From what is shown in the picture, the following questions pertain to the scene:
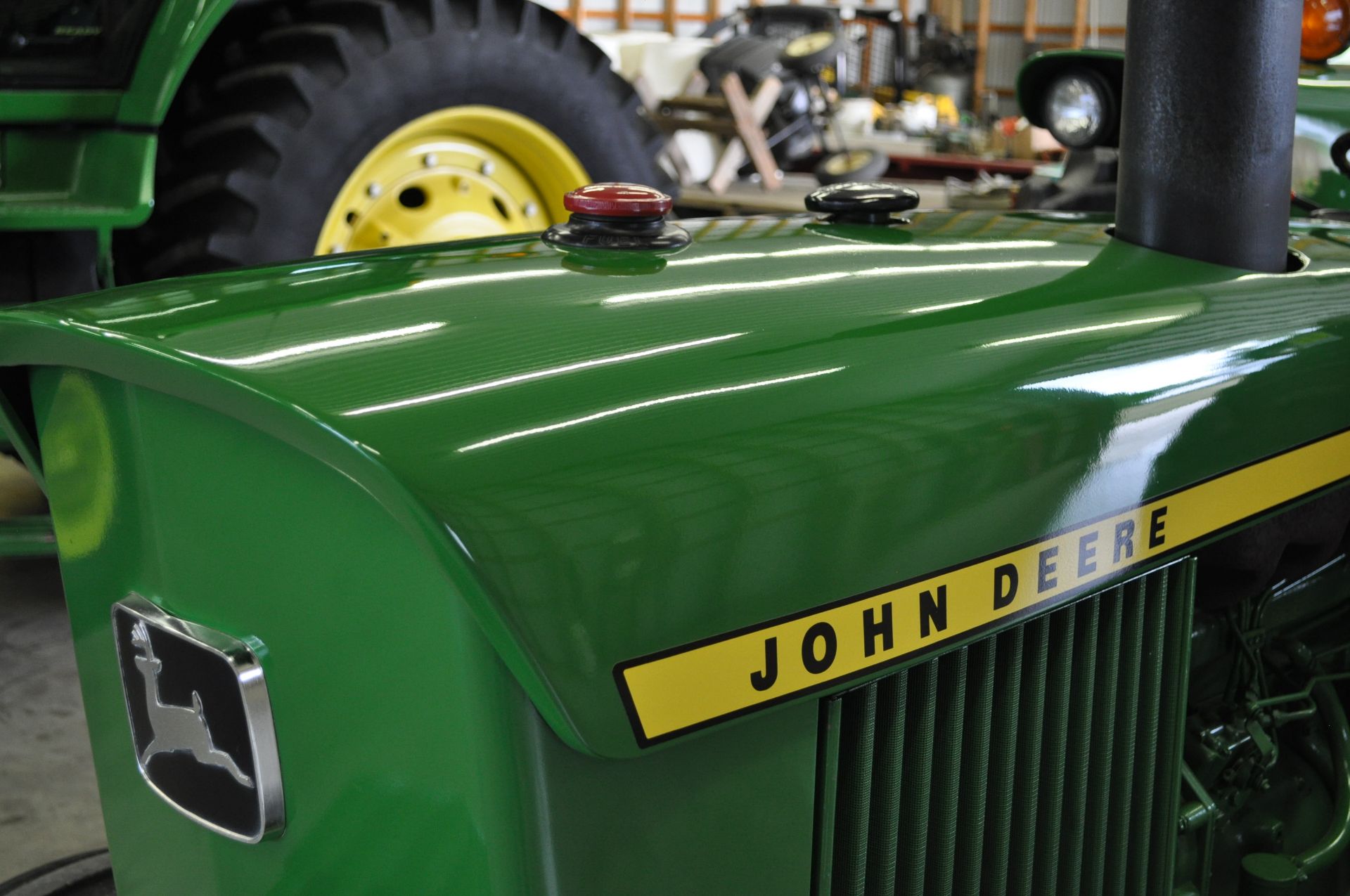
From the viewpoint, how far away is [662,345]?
0.76 m

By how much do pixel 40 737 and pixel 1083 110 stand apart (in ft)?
6.13

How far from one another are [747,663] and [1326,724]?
0.96 m

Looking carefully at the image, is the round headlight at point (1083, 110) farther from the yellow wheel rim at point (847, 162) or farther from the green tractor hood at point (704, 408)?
the yellow wheel rim at point (847, 162)

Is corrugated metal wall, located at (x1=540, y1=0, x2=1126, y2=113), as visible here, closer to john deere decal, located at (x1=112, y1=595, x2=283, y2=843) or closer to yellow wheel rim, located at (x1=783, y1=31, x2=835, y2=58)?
yellow wheel rim, located at (x1=783, y1=31, x2=835, y2=58)

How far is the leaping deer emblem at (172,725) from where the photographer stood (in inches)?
30.9

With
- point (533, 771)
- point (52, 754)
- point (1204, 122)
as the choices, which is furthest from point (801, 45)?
point (533, 771)

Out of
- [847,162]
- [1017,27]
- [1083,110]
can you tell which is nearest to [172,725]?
[1083,110]

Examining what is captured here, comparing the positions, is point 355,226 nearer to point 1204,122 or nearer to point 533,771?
point 1204,122

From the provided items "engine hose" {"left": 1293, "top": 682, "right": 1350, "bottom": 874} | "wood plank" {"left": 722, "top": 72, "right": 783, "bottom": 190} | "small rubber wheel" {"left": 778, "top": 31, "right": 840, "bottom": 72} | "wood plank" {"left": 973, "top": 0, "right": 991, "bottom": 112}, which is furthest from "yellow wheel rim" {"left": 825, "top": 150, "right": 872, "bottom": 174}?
"wood plank" {"left": 973, "top": 0, "right": 991, "bottom": 112}

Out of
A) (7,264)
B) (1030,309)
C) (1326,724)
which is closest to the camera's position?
(1030,309)

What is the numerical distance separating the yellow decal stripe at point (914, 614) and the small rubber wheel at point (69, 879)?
1.11 m

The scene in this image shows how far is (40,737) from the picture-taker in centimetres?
225

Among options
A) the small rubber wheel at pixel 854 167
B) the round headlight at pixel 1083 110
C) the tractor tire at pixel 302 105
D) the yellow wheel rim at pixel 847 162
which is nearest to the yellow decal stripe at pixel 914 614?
the round headlight at pixel 1083 110

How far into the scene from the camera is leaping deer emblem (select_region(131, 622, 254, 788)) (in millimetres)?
784
